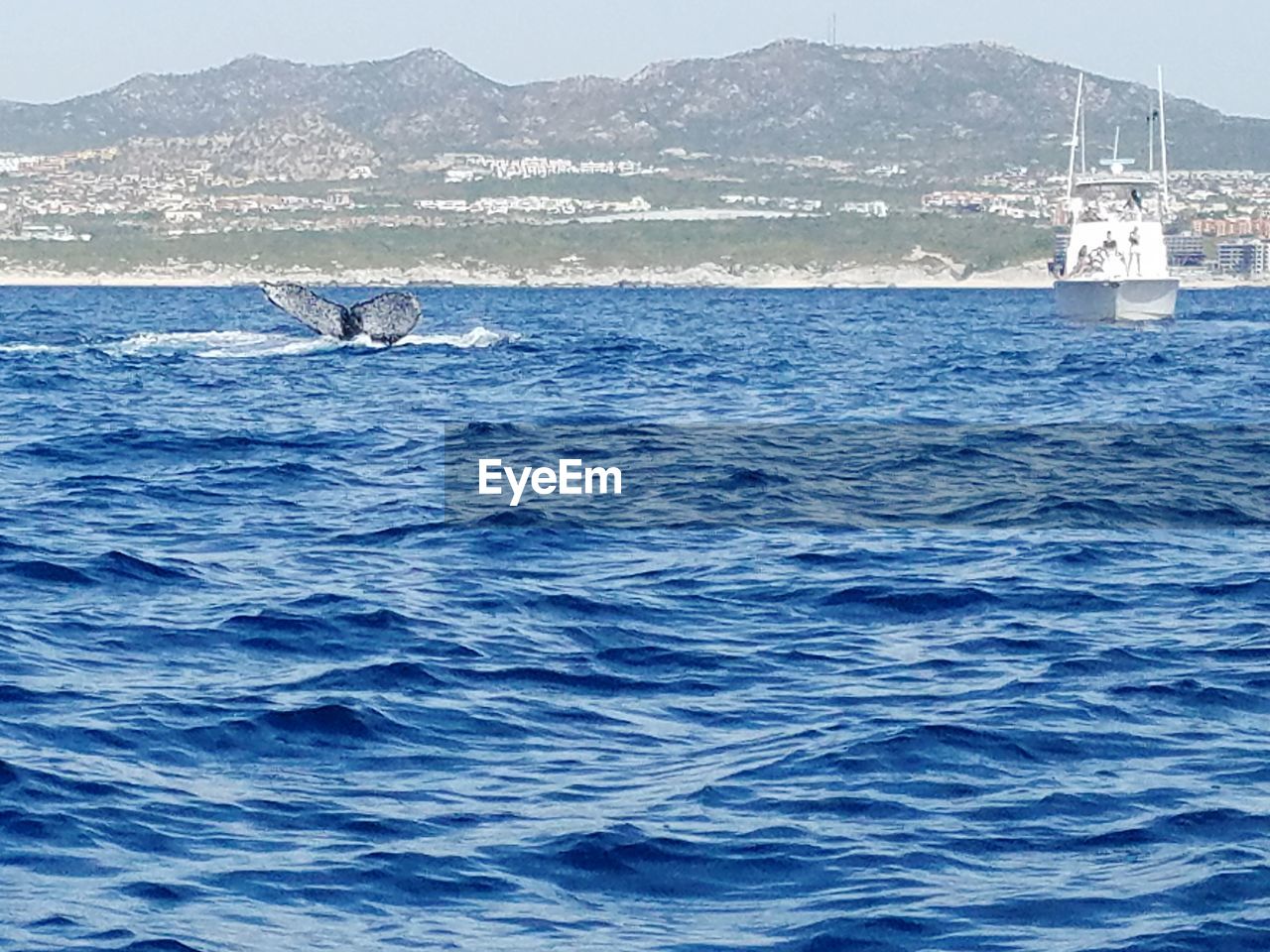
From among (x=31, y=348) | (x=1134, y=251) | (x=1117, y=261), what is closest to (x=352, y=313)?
(x=31, y=348)

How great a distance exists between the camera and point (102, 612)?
47.5ft

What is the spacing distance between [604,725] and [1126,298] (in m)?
58.6

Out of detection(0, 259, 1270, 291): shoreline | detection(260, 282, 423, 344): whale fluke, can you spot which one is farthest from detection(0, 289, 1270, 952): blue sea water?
detection(0, 259, 1270, 291): shoreline

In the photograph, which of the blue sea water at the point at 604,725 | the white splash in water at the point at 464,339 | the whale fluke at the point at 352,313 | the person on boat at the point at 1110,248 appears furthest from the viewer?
the person on boat at the point at 1110,248

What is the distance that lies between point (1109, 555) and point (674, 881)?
920 cm

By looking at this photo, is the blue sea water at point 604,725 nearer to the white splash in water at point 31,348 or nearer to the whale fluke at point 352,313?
the white splash in water at point 31,348

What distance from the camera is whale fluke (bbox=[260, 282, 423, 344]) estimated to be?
54250 millimetres

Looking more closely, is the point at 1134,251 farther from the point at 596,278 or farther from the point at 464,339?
the point at 596,278

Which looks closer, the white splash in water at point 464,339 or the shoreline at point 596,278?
the white splash in water at point 464,339

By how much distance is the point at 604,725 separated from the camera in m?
11.6

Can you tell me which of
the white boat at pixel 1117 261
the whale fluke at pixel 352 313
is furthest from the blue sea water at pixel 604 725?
the white boat at pixel 1117 261

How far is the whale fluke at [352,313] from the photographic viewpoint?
54.2 meters

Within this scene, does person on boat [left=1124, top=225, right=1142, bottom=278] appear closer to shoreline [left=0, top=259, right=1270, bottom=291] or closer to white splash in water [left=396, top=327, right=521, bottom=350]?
white splash in water [left=396, top=327, right=521, bottom=350]

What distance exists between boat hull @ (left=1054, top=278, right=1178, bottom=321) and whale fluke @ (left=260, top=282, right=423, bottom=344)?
75.9 ft
